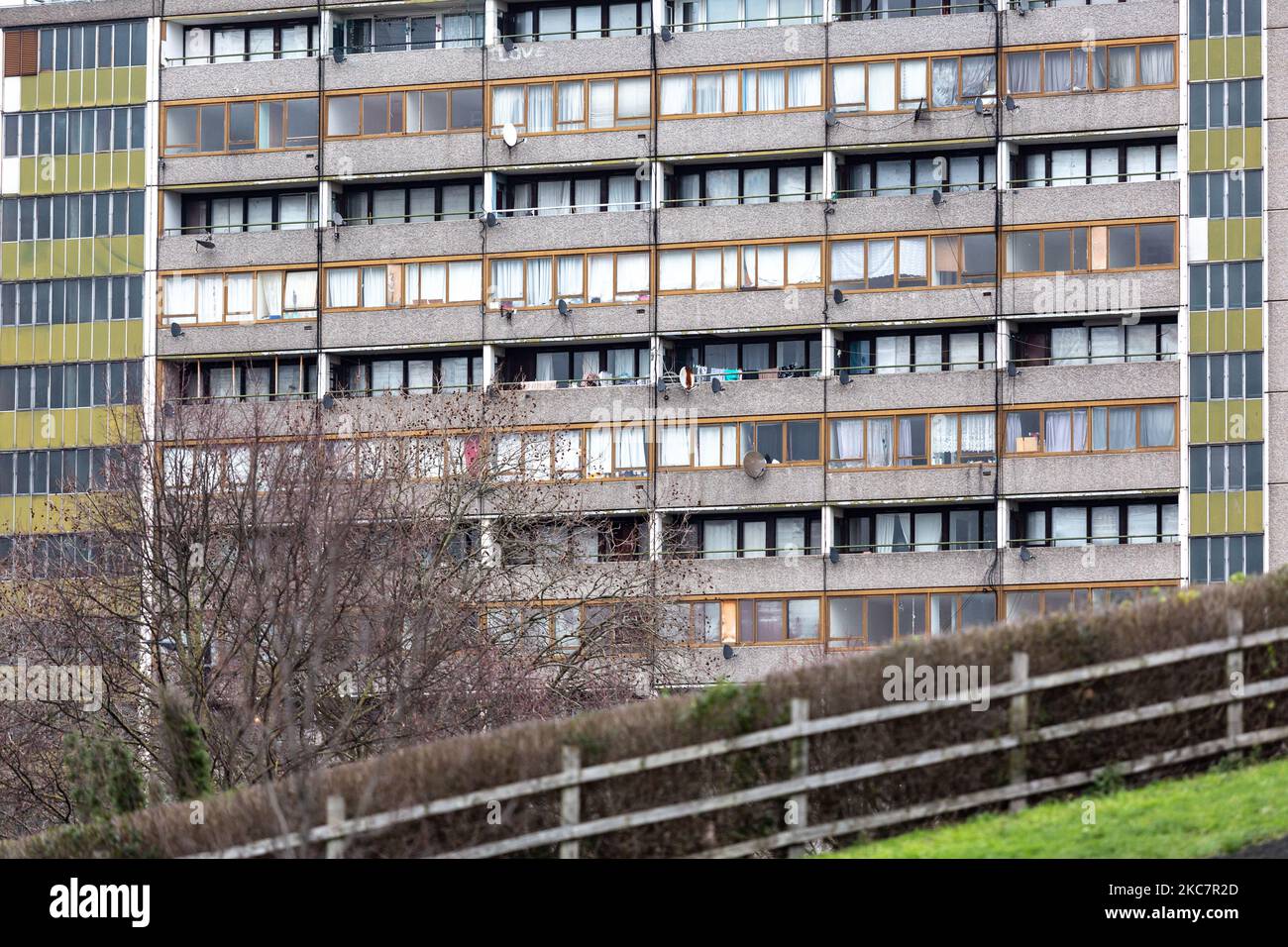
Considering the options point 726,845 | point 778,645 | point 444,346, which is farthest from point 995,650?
point 444,346

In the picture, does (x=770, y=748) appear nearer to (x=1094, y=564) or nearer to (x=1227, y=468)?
(x=1094, y=564)

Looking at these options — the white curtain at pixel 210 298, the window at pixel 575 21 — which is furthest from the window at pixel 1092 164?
the white curtain at pixel 210 298

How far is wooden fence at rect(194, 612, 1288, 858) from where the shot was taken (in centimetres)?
2328

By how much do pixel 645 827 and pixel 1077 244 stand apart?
52214 millimetres

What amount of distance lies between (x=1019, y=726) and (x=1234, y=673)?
6.99 feet

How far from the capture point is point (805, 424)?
245 ft

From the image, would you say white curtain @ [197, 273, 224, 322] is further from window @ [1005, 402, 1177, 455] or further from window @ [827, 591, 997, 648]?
window @ [1005, 402, 1177, 455]

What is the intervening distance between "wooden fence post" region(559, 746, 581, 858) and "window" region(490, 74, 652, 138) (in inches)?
→ 2148

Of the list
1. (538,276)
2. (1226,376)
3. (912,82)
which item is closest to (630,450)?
(538,276)

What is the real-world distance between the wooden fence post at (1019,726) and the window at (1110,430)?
49.7m

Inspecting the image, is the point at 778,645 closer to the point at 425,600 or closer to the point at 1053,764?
the point at 425,600

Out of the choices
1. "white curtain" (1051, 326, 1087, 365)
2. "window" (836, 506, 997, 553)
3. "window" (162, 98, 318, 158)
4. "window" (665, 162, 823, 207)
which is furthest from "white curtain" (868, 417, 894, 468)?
"window" (162, 98, 318, 158)

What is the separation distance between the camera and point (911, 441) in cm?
7394
